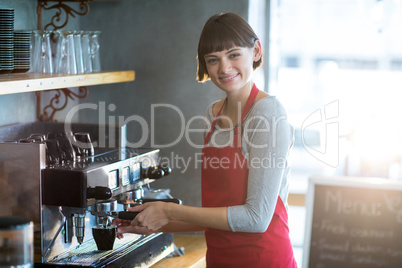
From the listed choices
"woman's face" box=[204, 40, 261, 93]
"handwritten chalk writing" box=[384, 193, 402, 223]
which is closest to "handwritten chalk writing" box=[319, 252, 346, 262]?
"handwritten chalk writing" box=[384, 193, 402, 223]

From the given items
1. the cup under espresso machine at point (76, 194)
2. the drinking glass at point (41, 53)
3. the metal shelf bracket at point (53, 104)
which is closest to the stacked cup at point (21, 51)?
the drinking glass at point (41, 53)

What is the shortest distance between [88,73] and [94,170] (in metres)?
0.64

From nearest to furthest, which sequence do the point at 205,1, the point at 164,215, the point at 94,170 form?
1. the point at 164,215
2. the point at 94,170
3. the point at 205,1

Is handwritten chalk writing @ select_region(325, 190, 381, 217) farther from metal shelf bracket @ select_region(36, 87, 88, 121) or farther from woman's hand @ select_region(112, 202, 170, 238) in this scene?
metal shelf bracket @ select_region(36, 87, 88, 121)

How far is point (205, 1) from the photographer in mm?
2674

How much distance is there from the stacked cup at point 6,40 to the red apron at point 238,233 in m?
0.76

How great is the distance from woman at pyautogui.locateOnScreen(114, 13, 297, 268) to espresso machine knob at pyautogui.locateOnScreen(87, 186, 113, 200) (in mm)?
118

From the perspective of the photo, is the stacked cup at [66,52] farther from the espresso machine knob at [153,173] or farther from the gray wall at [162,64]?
the espresso machine knob at [153,173]

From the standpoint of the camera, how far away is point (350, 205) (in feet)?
3.95

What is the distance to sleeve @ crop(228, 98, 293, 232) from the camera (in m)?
1.43

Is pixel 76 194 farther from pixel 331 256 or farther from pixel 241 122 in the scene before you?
pixel 331 256

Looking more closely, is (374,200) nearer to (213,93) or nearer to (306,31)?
(213,93)

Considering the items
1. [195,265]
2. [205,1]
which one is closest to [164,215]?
[195,265]

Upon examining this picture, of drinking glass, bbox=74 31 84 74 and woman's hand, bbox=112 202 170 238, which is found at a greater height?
drinking glass, bbox=74 31 84 74
